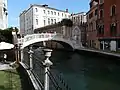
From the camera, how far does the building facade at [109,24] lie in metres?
24.0

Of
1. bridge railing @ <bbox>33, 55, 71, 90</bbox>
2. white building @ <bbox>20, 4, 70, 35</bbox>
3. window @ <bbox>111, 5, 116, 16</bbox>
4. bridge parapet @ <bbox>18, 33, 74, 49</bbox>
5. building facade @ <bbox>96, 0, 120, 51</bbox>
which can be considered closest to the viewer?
bridge railing @ <bbox>33, 55, 71, 90</bbox>

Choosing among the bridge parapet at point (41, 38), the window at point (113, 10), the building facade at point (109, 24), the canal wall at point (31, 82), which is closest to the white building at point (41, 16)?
the bridge parapet at point (41, 38)

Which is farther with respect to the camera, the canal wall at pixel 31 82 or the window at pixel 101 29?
the window at pixel 101 29

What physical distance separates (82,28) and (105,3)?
41.5ft

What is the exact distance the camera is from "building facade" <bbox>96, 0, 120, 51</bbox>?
24036mm

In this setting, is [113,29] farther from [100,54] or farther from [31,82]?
[31,82]

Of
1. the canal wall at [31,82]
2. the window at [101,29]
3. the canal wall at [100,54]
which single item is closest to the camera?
the canal wall at [31,82]

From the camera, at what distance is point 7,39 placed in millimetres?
21141

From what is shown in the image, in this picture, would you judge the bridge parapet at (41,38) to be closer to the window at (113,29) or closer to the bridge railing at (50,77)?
the window at (113,29)

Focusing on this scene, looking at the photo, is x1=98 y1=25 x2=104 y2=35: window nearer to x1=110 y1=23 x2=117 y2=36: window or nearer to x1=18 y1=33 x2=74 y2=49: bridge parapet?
x1=110 y1=23 x2=117 y2=36: window

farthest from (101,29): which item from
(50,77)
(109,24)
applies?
(50,77)

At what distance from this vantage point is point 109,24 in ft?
84.8

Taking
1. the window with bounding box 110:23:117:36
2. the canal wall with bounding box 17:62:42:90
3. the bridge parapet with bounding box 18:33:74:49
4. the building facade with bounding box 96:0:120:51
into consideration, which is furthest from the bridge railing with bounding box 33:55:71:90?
the window with bounding box 110:23:117:36

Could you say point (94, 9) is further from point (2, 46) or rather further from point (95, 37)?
point (2, 46)
